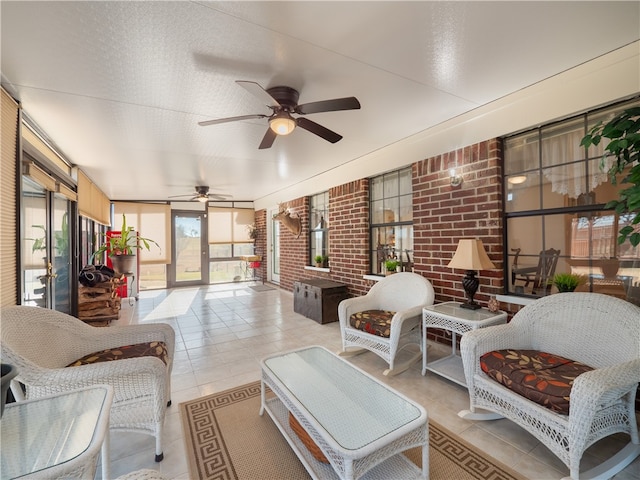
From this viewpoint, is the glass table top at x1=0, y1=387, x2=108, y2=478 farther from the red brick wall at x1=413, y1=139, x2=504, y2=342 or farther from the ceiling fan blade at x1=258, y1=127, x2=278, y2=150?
the red brick wall at x1=413, y1=139, x2=504, y2=342

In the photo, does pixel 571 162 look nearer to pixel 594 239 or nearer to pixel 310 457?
pixel 594 239

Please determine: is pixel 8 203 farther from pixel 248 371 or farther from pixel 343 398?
pixel 343 398

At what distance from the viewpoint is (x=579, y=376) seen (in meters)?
1.46

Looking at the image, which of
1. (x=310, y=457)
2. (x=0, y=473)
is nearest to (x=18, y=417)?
(x=0, y=473)

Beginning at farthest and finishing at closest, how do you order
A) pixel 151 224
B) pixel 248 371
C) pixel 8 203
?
pixel 151 224 → pixel 248 371 → pixel 8 203

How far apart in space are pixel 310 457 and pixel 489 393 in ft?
4.14

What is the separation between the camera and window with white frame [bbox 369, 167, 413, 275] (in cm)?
380

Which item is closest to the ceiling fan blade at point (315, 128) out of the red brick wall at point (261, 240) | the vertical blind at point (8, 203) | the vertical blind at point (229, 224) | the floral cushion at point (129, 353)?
the floral cushion at point (129, 353)

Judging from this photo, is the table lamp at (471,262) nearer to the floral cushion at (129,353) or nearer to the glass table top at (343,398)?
the glass table top at (343,398)

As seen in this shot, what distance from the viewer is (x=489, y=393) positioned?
6.25 feet

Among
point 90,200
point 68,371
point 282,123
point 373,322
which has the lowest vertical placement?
point 373,322

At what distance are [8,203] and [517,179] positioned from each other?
4.30 metres

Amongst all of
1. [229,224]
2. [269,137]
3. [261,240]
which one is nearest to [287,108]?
[269,137]

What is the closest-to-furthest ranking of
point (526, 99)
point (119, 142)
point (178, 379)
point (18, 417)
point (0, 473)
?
point (0, 473) → point (18, 417) → point (526, 99) → point (178, 379) → point (119, 142)
